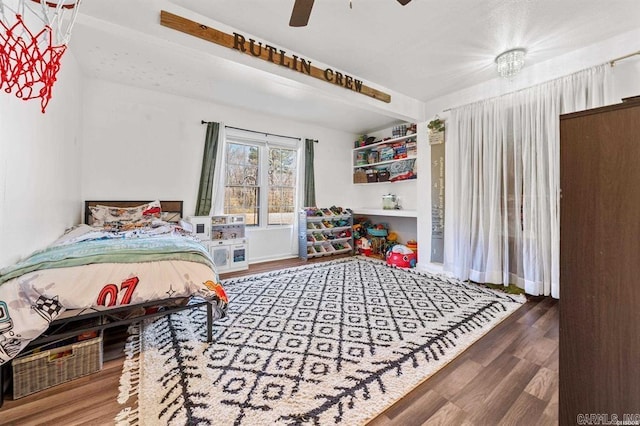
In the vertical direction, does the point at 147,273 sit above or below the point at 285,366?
above

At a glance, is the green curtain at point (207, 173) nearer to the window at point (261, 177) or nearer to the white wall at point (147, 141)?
the white wall at point (147, 141)

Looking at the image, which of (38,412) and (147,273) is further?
(147,273)

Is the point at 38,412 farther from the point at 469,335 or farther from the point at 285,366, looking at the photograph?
the point at 469,335

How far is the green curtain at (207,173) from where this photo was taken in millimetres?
3832

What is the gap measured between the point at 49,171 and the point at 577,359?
356 cm

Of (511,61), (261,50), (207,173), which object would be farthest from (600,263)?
(207,173)

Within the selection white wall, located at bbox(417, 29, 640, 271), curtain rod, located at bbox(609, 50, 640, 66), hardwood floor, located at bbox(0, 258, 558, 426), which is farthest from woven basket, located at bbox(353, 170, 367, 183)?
hardwood floor, located at bbox(0, 258, 558, 426)

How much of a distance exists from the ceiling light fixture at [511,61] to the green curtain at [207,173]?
3637mm

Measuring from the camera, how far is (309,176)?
16.1ft

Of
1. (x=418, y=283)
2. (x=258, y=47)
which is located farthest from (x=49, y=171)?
(x=418, y=283)

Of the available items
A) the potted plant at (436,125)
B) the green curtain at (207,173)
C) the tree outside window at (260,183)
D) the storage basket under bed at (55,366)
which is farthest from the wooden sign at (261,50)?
the storage basket under bed at (55,366)

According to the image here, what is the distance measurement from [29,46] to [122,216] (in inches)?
92.3

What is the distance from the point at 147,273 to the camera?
1650 millimetres

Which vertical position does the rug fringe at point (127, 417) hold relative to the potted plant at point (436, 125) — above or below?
below
